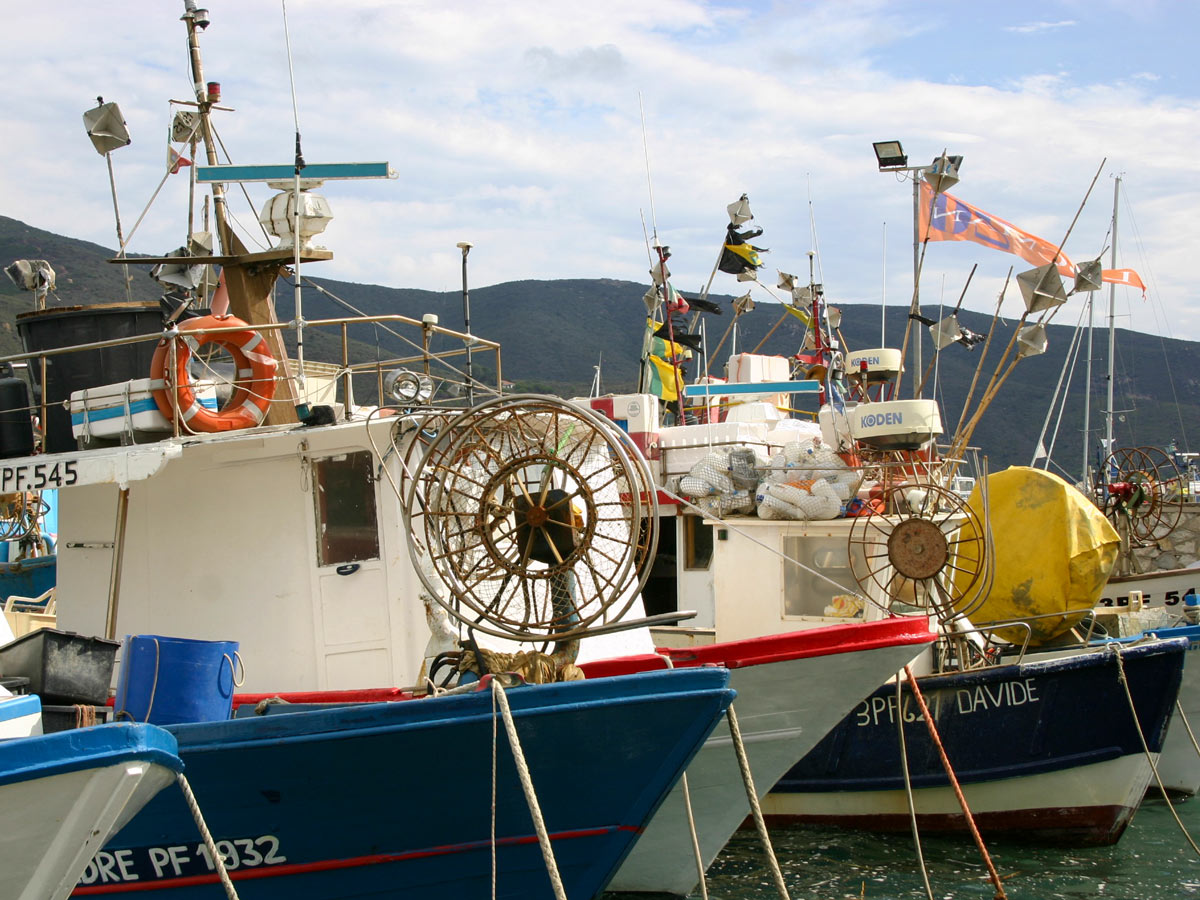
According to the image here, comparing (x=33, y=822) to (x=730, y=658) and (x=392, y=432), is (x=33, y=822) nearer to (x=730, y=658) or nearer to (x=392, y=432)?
(x=392, y=432)

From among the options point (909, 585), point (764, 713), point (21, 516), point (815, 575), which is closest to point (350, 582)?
point (764, 713)

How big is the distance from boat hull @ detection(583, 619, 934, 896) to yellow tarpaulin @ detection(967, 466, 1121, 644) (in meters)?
3.74

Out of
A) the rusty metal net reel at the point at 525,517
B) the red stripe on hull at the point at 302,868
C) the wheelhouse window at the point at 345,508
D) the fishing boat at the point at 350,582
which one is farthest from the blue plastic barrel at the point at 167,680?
the wheelhouse window at the point at 345,508

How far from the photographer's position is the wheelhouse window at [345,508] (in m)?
8.31

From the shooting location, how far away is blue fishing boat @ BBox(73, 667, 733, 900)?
6.51 m

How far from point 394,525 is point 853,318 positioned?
119 m

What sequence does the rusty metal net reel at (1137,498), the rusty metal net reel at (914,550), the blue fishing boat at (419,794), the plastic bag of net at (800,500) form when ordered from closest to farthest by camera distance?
the blue fishing boat at (419,794), the rusty metal net reel at (914,550), the plastic bag of net at (800,500), the rusty metal net reel at (1137,498)

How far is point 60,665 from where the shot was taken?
6.67m

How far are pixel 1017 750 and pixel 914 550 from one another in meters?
2.21

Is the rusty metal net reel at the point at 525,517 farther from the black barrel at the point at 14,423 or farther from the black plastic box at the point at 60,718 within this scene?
the black barrel at the point at 14,423

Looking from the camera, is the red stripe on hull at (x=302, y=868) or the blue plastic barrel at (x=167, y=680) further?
the red stripe on hull at (x=302, y=868)

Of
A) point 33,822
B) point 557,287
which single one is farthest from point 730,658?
point 557,287

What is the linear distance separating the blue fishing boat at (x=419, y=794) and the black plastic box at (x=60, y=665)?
0.65 meters

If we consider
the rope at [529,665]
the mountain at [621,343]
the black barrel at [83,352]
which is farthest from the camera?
the mountain at [621,343]
